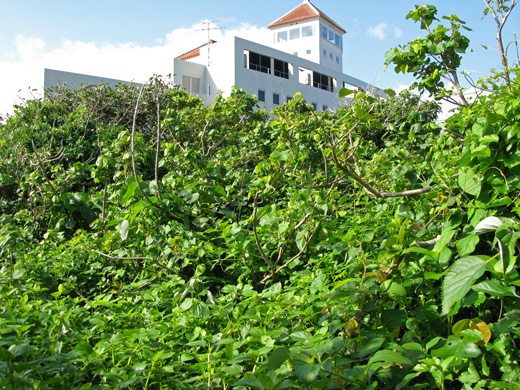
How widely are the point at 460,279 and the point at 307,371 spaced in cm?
66

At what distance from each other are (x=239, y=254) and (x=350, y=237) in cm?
85

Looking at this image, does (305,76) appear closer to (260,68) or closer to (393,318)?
(260,68)

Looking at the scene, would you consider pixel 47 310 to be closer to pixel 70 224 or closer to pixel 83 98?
pixel 70 224

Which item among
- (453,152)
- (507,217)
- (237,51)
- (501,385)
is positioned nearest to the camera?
(501,385)

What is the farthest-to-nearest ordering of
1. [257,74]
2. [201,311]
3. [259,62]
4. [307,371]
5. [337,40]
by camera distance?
1. [337,40]
2. [259,62]
3. [257,74]
4. [201,311]
5. [307,371]

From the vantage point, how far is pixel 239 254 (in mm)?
3092

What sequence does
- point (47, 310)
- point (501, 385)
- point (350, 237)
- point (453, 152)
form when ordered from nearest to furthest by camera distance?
1. point (501, 385)
2. point (47, 310)
3. point (350, 237)
4. point (453, 152)

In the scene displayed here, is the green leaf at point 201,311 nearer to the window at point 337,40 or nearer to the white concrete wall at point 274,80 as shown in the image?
the white concrete wall at point 274,80

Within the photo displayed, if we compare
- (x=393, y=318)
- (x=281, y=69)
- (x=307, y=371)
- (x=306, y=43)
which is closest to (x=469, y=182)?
(x=393, y=318)

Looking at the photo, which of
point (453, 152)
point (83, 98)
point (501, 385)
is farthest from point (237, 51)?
point (501, 385)

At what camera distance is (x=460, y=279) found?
1.63m

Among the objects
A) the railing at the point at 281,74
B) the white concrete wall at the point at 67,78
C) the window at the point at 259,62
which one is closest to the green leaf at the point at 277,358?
the white concrete wall at the point at 67,78

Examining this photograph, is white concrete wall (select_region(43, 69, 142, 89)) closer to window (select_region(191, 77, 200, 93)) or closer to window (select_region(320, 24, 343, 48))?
window (select_region(191, 77, 200, 93))

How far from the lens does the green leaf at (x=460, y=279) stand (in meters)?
1.57
